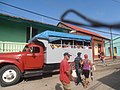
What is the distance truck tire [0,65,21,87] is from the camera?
28.6ft

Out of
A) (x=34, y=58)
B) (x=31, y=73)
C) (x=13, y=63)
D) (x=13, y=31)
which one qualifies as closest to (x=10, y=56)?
(x=13, y=63)

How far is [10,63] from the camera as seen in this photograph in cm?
927

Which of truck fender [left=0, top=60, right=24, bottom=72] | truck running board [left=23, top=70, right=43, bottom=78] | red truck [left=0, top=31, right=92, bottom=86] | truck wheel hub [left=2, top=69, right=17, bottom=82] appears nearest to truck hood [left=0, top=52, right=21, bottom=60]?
red truck [left=0, top=31, right=92, bottom=86]

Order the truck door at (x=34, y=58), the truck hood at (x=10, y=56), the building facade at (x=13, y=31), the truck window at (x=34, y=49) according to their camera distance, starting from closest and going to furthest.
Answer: the truck hood at (x=10, y=56) → the truck door at (x=34, y=58) → the truck window at (x=34, y=49) → the building facade at (x=13, y=31)

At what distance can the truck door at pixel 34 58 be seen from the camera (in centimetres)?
994

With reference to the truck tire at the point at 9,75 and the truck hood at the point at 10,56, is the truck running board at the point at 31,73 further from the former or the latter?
the truck hood at the point at 10,56

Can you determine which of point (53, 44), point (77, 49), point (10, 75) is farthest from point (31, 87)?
point (77, 49)

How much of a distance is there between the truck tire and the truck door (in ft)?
2.66

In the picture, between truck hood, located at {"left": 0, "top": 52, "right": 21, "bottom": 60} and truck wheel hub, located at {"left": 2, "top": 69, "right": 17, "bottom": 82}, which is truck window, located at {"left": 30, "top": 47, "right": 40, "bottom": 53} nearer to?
truck hood, located at {"left": 0, "top": 52, "right": 21, "bottom": 60}

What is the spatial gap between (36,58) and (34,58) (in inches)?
5.7

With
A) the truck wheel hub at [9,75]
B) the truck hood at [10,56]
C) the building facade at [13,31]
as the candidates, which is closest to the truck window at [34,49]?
the truck hood at [10,56]

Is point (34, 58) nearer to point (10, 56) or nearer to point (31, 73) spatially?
point (31, 73)

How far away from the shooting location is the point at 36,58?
405 inches

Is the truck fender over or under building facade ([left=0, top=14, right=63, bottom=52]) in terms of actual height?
under
